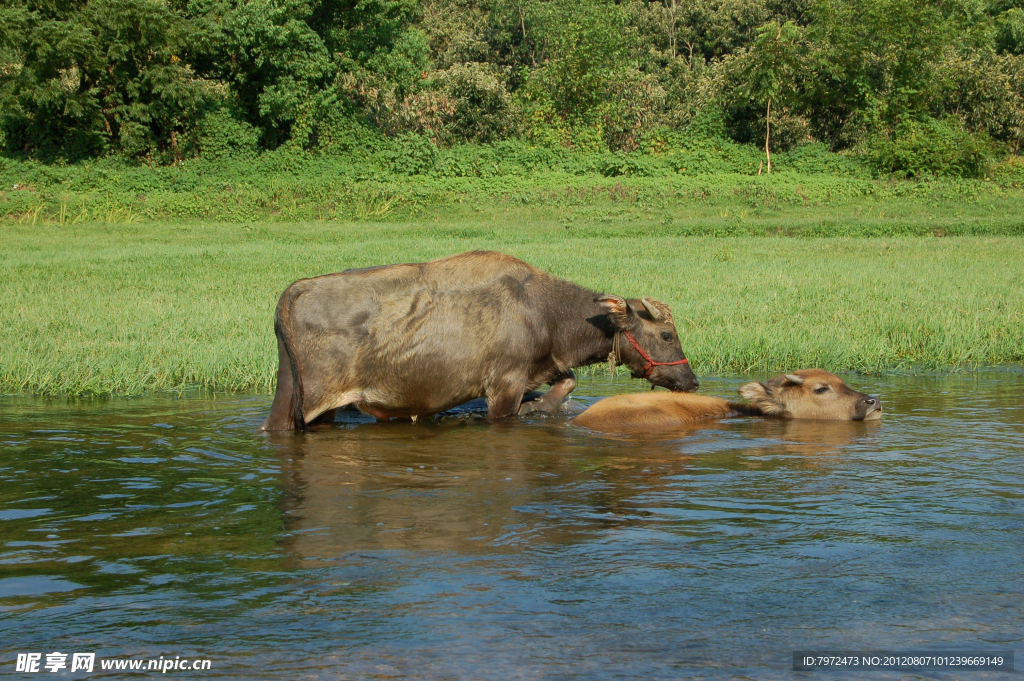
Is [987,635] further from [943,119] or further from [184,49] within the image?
[943,119]

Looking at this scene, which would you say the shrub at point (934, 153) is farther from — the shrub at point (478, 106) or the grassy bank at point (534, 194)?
the shrub at point (478, 106)

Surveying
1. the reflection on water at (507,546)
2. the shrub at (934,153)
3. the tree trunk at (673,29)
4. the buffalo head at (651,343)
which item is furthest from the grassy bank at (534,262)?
the tree trunk at (673,29)

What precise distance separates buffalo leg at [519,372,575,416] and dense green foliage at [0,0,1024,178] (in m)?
26.8

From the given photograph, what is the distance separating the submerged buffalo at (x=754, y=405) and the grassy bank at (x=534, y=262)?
205cm

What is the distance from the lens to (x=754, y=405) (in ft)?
26.3

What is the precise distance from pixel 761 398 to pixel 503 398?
2.17 metres

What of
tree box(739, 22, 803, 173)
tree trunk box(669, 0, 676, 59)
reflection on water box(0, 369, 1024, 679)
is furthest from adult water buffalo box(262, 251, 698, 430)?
tree trunk box(669, 0, 676, 59)

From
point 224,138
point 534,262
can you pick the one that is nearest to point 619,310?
point 534,262

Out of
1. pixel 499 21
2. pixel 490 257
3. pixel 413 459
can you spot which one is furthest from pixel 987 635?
pixel 499 21

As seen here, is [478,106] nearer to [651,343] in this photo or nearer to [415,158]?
[415,158]

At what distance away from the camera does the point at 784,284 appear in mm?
15273

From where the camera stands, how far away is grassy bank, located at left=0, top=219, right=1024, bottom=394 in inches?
396

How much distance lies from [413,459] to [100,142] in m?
32.1

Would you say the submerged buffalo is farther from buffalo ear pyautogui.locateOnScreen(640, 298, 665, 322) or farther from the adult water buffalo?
buffalo ear pyautogui.locateOnScreen(640, 298, 665, 322)
